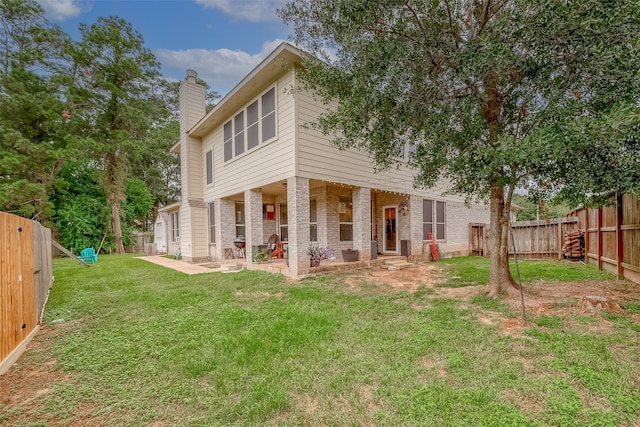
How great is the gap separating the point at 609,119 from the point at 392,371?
3.64 metres

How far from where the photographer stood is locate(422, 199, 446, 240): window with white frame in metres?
11.9

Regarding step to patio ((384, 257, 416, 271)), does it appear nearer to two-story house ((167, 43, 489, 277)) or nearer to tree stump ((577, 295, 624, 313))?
two-story house ((167, 43, 489, 277))

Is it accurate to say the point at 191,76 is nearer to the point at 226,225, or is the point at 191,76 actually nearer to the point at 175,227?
the point at 226,225

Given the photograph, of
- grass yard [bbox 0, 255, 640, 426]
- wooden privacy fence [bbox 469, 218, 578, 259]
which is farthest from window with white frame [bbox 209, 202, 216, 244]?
wooden privacy fence [bbox 469, 218, 578, 259]

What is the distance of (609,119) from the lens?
10.4 ft

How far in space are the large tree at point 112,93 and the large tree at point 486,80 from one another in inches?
667

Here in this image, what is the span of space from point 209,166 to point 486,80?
35.9ft

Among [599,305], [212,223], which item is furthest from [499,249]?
[212,223]

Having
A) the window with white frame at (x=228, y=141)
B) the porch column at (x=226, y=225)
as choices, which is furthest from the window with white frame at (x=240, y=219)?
the window with white frame at (x=228, y=141)

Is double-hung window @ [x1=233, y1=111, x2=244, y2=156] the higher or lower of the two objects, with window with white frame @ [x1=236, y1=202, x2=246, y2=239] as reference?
higher

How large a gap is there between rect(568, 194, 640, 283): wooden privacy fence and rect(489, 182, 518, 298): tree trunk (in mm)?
2413

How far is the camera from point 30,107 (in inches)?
578

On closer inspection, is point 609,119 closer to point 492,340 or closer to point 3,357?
point 492,340

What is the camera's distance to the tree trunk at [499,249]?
208 inches
